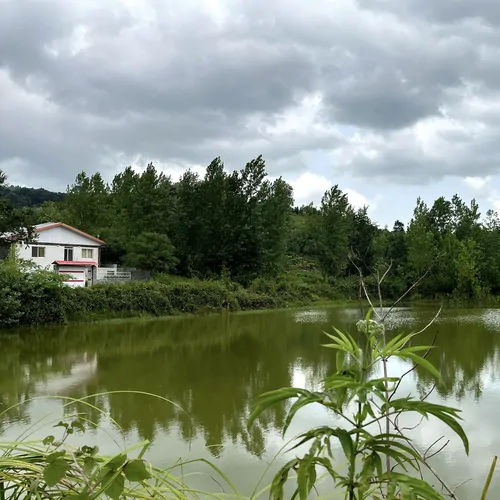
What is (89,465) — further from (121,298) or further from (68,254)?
(68,254)

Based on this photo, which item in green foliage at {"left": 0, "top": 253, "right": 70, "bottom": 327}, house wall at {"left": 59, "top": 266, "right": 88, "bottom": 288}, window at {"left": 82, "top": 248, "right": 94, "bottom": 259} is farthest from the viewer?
window at {"left": 82, "top": 248, "right": 94, "bottom": 259}

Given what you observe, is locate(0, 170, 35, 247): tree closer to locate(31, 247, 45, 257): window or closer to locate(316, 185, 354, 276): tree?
locate(31, 247, 45, 257): window

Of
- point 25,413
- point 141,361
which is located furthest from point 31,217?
point 25,413

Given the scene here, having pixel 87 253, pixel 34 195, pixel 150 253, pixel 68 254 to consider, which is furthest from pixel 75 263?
pixel 34 195

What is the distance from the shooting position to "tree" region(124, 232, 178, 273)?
2497 cm

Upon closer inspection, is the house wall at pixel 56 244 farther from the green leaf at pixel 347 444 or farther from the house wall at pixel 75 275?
the green leaf at pixel 347 444

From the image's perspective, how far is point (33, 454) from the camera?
1157 millimetres

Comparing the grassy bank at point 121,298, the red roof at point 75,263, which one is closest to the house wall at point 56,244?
the red roof at point 75,263

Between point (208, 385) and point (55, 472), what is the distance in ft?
24.3

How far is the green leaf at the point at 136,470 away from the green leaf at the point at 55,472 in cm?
12

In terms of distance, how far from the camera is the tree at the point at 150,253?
81.9ft

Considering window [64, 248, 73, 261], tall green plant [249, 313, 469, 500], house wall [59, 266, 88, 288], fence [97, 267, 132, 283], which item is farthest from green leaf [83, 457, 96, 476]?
window [64, 248, 73, 261]

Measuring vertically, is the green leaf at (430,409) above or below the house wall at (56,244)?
below

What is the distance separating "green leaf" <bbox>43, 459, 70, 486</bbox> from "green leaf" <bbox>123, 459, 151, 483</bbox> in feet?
0.40
